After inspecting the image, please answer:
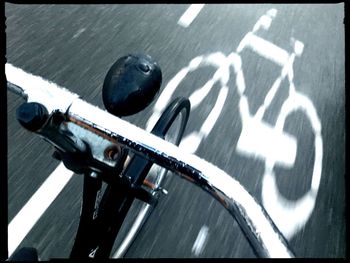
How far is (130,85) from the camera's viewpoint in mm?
990

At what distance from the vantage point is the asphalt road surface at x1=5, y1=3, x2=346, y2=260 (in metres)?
2.34

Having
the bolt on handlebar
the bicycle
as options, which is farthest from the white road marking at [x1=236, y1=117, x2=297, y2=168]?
the bolt on handlebar

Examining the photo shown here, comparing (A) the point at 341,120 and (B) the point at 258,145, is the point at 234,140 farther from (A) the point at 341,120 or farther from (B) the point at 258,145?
(A) the point at 341,120

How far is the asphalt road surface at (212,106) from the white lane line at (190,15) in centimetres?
5

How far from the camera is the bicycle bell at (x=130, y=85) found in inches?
38.7

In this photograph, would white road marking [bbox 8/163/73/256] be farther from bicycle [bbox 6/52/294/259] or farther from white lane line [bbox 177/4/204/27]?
white lane line [bbox 177/4/204/27]

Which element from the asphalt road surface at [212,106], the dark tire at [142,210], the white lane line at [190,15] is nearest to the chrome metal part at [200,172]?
the dark tire at [142,210]

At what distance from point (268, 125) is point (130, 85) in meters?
2.35

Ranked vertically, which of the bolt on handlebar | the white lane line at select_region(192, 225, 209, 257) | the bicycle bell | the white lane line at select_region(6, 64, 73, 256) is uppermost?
the bolt on handlebar

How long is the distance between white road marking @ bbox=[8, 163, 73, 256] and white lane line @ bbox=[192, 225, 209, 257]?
0.91m

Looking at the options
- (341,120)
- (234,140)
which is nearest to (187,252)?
(234,140)

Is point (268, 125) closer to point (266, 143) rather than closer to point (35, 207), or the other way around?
point (266, 143)

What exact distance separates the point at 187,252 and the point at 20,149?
1289mm

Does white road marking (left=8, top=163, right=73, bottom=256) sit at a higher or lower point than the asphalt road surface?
lower
